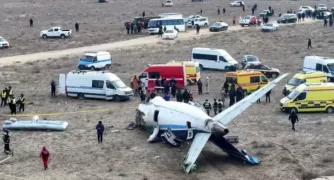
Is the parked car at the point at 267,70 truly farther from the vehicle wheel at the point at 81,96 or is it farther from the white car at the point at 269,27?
the white car at the point at 269,27

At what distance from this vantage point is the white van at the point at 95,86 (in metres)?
44.8

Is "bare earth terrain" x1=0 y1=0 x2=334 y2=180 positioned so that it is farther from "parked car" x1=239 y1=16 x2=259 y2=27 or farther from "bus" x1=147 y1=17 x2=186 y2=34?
"parked car" x1=239 y1=16 x2=259 y2=27

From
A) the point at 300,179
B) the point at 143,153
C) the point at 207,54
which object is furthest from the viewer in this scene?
the point at 207,54

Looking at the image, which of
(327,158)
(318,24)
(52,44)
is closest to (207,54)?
(52,44)

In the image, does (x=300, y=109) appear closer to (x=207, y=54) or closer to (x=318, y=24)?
(x=207, y=54)

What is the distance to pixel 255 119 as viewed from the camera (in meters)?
39.2

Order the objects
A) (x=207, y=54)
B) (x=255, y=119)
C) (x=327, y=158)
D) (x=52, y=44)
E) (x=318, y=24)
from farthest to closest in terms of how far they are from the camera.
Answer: (x=318, y=24), (x=52, y=44), (x=207, y=54), (x=255, y=119), (x=327, y=158)

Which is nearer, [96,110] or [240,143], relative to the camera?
[240,143]

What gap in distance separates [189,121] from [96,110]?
1219 cm

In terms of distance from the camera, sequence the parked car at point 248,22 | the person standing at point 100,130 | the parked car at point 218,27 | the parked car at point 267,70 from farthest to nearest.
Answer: the parked car at point 248,22, the parked car at point 218,27, the parked car at point 267,70, the person standing at point 100,130

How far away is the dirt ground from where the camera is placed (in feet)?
240

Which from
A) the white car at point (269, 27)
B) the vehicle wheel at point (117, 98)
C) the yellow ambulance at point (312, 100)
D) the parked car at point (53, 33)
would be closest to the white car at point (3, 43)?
the parked car at point (53, 33)

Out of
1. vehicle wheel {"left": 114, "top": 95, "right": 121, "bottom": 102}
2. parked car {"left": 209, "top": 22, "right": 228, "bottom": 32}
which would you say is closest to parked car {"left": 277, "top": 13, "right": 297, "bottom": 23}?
parked car {"left": 209, "top": 22, "right": 228, "bottom": 32}

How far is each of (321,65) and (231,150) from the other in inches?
836
